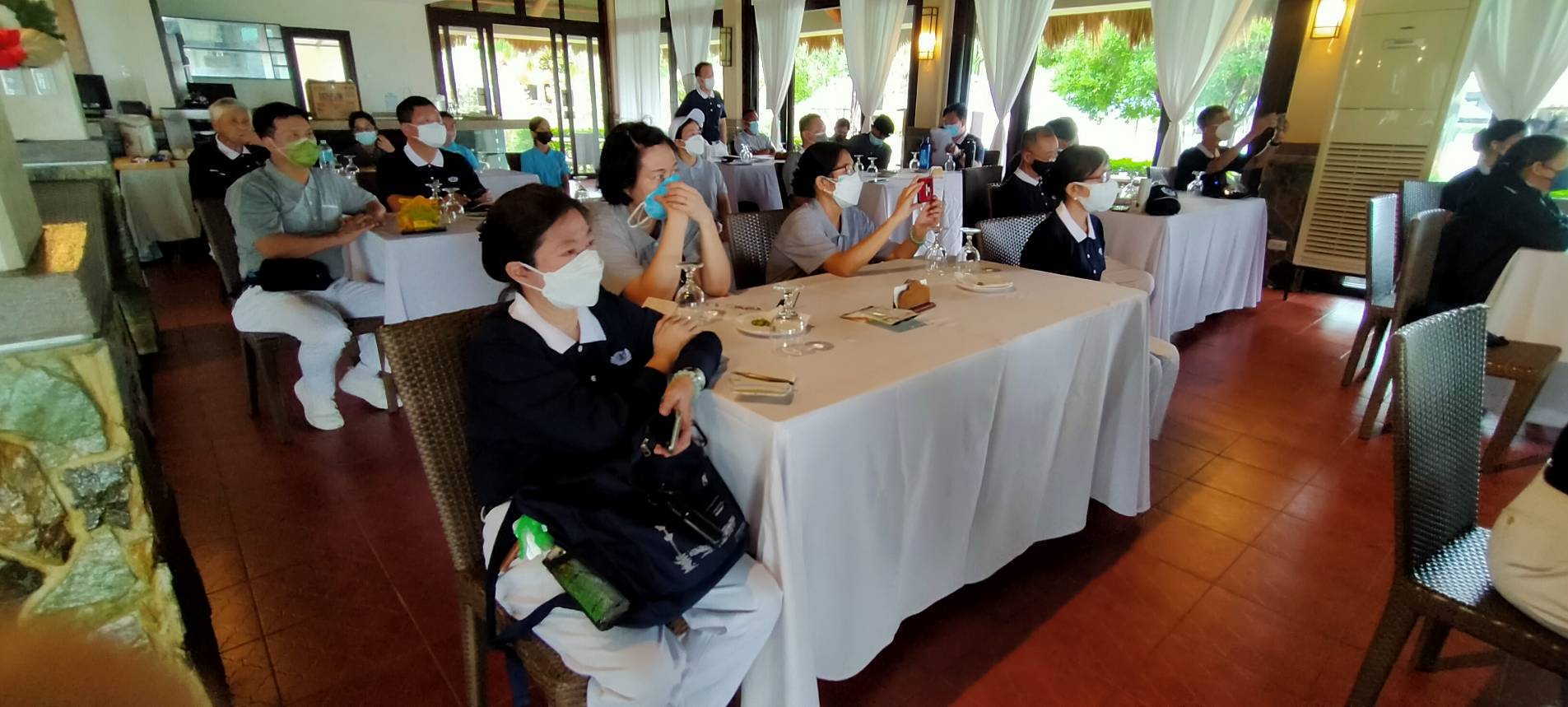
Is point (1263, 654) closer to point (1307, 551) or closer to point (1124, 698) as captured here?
point (1124, 698)

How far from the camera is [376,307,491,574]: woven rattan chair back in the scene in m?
1.29

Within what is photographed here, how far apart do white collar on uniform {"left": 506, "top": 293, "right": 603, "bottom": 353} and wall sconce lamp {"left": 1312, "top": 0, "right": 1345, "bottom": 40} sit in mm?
5998

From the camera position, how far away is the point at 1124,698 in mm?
1630

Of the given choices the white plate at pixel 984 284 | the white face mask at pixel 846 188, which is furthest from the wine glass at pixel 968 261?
the white face mask at pixel 846 188

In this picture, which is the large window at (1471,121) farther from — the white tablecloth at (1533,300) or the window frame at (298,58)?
the window frame at (298,58)

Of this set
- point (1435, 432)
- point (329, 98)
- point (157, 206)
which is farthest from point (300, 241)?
point (329, 98)

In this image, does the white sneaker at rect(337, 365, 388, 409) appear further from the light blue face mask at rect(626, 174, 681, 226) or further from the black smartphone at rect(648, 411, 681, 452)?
the black smartphone at rect(648, 411, 681, 452)

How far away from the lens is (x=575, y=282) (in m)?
1.37

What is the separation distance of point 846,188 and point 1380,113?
14.6 feet

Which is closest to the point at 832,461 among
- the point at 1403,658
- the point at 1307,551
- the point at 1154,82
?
the point at 1403,658

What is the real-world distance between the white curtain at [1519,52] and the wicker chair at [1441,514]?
4.70 m

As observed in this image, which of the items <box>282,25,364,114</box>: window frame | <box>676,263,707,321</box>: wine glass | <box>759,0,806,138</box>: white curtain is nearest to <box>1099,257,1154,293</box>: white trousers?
<box>676,263,707,321</box>: wine glass

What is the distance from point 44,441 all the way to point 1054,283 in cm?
227

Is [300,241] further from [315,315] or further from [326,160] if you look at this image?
[326,160]
